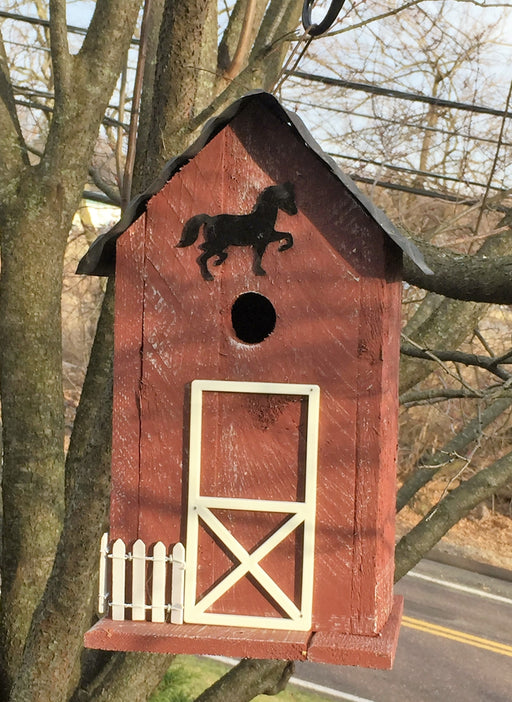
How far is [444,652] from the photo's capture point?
9.75m

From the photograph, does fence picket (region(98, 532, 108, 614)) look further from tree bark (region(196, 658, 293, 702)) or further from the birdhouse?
tree bark (region(196, 658, 293, 702))

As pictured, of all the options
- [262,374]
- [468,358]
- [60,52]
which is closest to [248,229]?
[262,374]

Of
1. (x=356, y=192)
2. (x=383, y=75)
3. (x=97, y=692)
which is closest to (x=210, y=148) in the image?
(x=356, y=192)

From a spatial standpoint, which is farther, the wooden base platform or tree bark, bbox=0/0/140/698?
tree bark, bbox=0/0/140/698

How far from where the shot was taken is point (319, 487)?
2213mm

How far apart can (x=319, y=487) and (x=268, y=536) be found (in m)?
0.20

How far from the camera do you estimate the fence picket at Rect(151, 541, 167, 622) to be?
221 centimetres

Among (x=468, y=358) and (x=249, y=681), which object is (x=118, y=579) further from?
(x=249, y=681)

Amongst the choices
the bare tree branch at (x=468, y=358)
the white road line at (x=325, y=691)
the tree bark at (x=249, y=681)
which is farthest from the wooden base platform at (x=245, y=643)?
the white road line at (x=325, y=691)

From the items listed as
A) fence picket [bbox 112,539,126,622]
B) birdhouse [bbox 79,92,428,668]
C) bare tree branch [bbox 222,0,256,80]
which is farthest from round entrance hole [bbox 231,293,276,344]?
bare tree branch [bbox 222,0,256,80]

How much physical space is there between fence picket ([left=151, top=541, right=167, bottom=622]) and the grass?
5.66m

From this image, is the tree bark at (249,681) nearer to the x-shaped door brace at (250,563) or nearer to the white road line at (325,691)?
the x-shaped door brace at (250,563)

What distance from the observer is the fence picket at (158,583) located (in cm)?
221

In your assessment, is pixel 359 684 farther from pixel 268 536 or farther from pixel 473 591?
pixel 268 536
